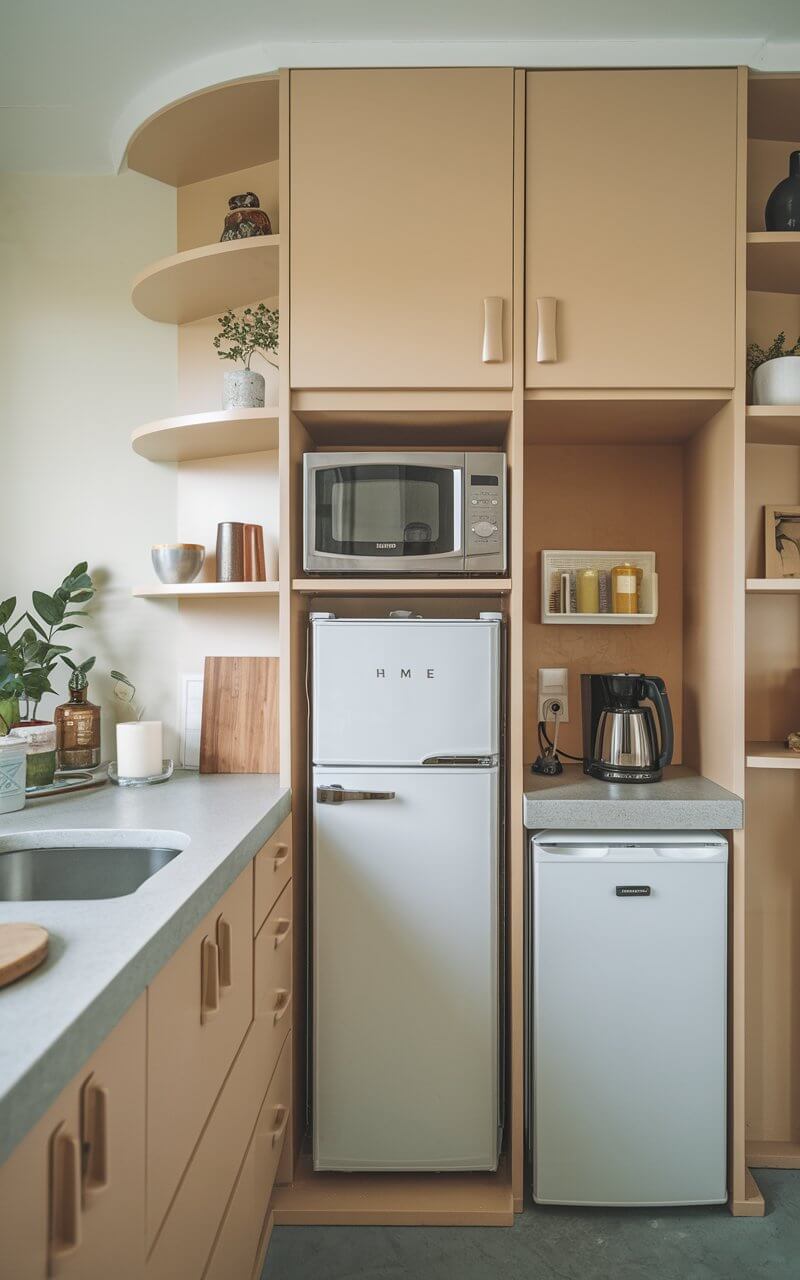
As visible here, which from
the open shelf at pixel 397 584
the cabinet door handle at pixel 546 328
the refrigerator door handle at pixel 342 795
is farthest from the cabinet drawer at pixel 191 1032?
the cabinet door handle at pixel 546 328

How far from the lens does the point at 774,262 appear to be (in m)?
1.87

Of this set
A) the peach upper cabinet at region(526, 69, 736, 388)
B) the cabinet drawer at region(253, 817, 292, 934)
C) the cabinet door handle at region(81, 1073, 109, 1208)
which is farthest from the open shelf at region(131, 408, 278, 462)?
the cabinet door handle at region(81, 1073, 109, 1208)

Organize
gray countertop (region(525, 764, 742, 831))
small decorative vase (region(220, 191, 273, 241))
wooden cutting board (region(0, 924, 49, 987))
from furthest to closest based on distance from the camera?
small decorative vase (region(220, 191, 273, 241))
gray countertop (region(525, 764, 742, 831))
wooden cutting board (region(0, 924, 49, 987))

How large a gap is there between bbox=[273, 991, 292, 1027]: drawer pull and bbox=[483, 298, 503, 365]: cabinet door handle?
Result: 1.53m

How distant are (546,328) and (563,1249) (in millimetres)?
2096

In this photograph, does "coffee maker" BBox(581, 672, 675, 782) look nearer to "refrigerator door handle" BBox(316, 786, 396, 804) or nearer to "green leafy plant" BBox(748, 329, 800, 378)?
"refrigerator door handle" BBox(316, 786, 396, 804)

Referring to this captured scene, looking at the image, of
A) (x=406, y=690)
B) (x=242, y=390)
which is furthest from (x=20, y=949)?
(x=242, y=390)

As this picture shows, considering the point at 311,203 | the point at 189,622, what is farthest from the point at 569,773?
the point at 311,203

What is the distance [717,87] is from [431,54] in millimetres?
680

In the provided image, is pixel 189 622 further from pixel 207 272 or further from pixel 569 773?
pixel 569 773

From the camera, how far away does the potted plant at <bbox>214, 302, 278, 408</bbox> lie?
1940mm

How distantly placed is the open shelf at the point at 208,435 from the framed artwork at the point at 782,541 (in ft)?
4.49

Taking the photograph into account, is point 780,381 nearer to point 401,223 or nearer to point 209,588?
point 401,223

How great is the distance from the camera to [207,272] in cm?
192
